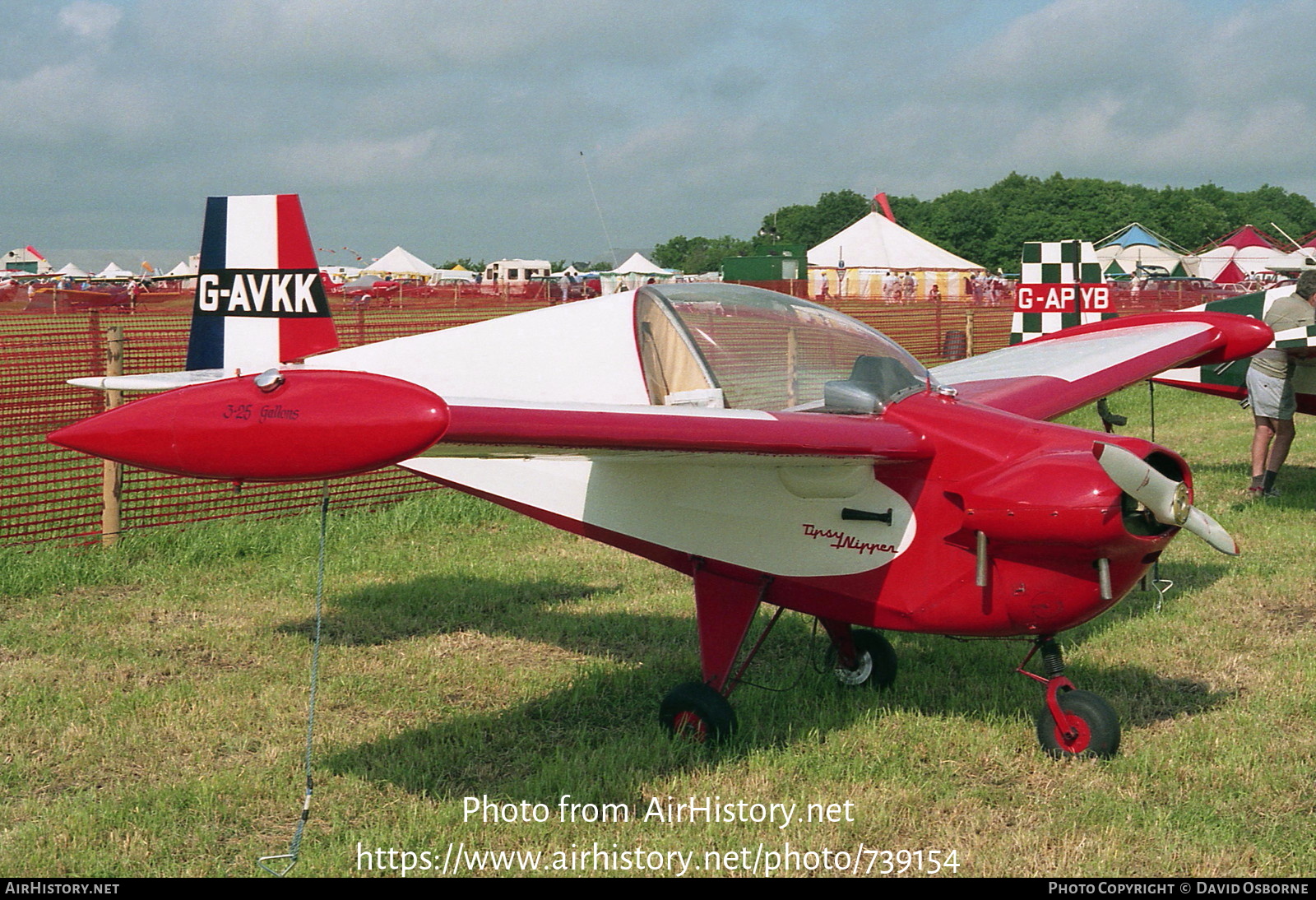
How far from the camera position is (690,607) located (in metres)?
6.64

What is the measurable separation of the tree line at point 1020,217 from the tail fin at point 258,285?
106601 millimetres

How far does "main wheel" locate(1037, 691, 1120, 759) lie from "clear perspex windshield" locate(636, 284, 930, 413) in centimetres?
139

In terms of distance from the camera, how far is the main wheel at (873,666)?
212 inches

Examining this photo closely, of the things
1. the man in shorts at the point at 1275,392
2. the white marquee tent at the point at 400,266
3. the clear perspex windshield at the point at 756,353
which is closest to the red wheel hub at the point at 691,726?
the clear perspex windshield at the point at 756,353

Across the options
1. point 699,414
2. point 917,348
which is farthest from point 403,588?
point 917,348

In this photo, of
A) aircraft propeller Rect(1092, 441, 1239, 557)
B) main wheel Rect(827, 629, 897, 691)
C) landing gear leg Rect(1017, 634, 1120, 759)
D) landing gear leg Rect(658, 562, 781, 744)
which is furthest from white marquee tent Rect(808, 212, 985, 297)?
aircraft propeller Rect(1092, 441, 1239, 557)

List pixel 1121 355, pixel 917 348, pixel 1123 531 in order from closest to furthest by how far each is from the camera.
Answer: pixel 1123 531 < pixel 1121 355 < pixel 917 348

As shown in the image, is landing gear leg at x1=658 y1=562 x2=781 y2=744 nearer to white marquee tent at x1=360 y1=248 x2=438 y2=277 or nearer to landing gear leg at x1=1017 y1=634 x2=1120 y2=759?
landing gear leg at x1=1017 y1=634 x2=1120 y2=759

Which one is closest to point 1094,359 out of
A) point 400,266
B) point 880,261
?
point 880,261

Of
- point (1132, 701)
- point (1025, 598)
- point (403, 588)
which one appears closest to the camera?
point (1025, 598)

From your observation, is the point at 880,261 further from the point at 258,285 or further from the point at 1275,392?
the point at 258,285
